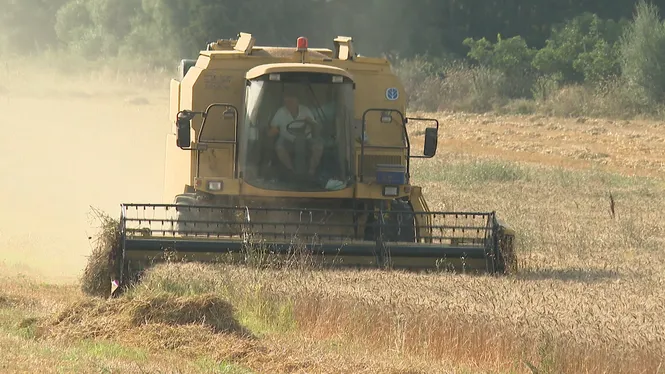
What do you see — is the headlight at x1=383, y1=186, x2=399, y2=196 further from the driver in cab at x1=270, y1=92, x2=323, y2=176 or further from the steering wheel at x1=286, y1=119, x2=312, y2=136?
the steering wheel at x1=286, y1=119, x2=312, y2=136

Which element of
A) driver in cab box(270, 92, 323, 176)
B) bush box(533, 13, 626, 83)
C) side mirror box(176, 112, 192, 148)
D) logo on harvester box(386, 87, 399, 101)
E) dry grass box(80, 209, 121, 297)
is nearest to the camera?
dry grass box(80, 209, 121, 297)

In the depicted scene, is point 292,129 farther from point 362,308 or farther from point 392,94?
point 362,308

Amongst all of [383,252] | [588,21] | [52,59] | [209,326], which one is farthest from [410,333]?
[52,59]

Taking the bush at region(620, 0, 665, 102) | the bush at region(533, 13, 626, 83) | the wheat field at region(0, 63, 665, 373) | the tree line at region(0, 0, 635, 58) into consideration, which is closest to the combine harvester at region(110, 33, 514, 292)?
the wheat field at region(0, 63, 665, 373)

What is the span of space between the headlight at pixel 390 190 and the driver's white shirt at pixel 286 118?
1000mm

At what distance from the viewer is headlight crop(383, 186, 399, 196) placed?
1438 cm

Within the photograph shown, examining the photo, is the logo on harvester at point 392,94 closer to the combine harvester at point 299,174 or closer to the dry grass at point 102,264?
the combine harvester at point 299,174

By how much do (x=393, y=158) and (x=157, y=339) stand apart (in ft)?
19.2

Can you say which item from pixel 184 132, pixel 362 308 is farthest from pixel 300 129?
pixel 362 308

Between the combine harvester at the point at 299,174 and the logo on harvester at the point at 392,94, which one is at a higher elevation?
the logo on harvester at the point at 392,94

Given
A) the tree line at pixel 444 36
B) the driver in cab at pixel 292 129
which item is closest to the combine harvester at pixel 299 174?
the driver in cab at pixel 292 129

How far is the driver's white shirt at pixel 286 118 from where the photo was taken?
14328 mm

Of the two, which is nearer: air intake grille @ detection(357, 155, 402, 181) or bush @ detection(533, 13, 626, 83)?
air intake grille @ detection(357, 155, 402, 181)

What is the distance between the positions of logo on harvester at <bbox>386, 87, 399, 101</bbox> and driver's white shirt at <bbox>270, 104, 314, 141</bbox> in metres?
1.17
